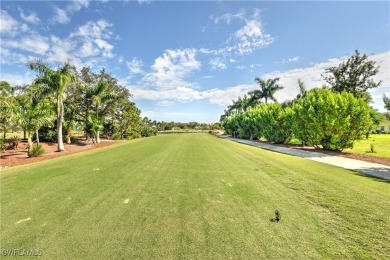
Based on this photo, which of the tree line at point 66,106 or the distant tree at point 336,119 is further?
the tree line at point 66,106

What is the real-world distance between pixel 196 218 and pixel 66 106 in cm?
2917

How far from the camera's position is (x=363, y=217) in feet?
15.6

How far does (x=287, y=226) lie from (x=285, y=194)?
7.26ft

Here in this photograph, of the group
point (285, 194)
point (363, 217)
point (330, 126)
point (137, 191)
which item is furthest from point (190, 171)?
point (330, 126)

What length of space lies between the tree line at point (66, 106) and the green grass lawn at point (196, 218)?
12606 mm

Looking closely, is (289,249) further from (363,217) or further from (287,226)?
(363,217)

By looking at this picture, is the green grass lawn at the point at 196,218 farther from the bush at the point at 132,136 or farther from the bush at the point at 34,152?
the bush at the point at 132,136

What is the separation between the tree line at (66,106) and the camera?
18641 millimetres

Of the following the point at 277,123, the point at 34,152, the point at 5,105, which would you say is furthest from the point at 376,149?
the point at 5,105

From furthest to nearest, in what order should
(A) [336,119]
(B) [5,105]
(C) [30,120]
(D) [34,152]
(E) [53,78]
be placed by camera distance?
(E) [53,78]
(B) [5,105]
(A) [336,119]
(C) [30,120]
(D) [34,152]

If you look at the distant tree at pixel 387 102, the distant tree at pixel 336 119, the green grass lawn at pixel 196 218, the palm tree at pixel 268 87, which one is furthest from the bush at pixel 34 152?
the distant tree at pixel 387 102

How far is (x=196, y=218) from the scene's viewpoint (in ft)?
15.6

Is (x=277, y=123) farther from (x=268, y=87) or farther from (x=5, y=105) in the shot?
(x=5, y=105)

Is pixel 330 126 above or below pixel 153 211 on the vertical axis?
above
